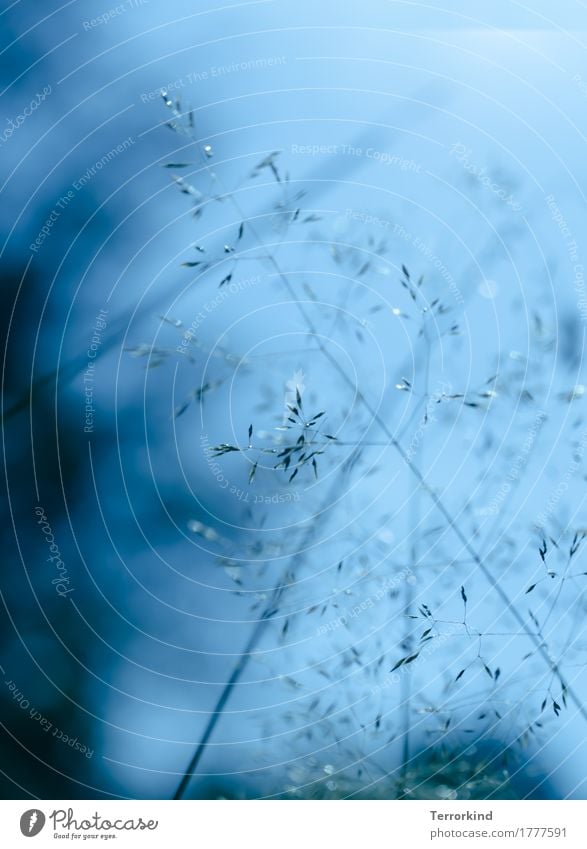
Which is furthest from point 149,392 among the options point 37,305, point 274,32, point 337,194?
point 274,32

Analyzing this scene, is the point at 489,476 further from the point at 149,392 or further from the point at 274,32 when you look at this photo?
the point at 274,32

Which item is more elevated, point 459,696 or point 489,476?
point 489,476
